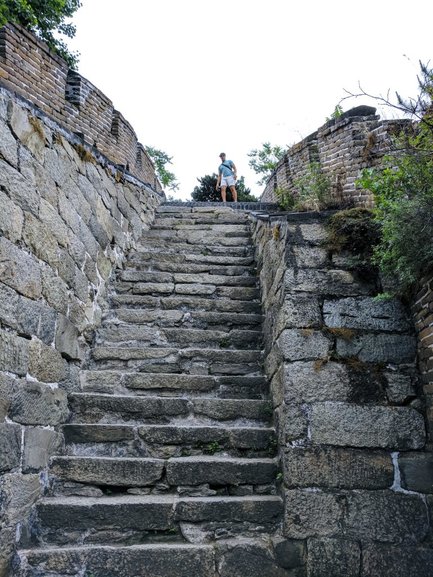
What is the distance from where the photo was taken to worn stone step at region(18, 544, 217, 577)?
100 inches

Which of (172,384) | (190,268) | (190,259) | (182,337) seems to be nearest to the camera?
(172,384)

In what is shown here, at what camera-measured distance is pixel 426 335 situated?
9.77 feet

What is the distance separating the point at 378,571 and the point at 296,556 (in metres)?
0.47

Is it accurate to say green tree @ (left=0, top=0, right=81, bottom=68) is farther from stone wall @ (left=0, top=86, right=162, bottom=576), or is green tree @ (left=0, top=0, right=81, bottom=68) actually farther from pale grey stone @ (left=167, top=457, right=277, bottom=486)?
pale grey stone @ (left=167, top=457, right=277, bottom=486)

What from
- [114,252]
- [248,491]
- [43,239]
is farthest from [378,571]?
[114,252]

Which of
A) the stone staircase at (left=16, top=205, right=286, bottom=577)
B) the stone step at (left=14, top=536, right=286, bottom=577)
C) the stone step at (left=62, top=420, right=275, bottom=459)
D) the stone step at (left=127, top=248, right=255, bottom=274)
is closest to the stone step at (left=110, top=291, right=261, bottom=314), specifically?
the stone staircase at (left=16, top=205, right=286, bottom=577)

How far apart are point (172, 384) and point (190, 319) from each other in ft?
3.05

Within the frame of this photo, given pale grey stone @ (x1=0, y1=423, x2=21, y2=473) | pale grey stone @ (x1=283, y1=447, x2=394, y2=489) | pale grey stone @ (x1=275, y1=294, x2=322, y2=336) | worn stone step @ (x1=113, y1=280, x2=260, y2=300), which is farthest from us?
worn stone step @ (x1=113, y1=280, x2=260, y2=300)

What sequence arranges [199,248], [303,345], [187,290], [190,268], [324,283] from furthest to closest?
[199,248], [190,268], [187,290], [324,283], [303,345]

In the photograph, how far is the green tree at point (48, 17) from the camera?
332 inches

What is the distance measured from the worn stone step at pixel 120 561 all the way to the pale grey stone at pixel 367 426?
38.6 inches

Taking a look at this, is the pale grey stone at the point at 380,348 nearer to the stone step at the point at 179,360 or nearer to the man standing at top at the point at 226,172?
the stone step at the point at 179,360

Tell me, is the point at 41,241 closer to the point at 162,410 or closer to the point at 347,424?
the point at 162,410

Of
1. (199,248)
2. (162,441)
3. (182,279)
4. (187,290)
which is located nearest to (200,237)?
(199,248)
